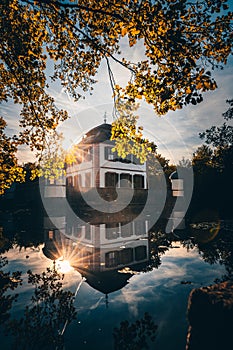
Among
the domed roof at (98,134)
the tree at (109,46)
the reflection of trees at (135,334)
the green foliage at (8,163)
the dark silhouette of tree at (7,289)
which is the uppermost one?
the domed roof at (98,134)

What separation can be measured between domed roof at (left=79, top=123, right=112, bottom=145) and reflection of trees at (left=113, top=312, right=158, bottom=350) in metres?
26.2

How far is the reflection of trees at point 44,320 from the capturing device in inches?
76.8

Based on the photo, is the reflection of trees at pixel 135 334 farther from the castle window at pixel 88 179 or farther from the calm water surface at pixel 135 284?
the castle window at pixel 88 179

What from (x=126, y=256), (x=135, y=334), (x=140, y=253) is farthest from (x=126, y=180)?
(x=135, y=334)

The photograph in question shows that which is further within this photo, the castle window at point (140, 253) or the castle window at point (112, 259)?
the castle window at point (140, 253)

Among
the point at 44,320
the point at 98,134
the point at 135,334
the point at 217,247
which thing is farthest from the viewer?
the point at 98,134

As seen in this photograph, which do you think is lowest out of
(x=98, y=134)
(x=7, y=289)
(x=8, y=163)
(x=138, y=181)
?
(x=7, y=289)

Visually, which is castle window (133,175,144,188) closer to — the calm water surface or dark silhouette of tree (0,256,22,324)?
the calm water surface

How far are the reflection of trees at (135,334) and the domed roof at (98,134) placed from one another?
26164 mm

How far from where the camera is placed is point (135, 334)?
6.68ft

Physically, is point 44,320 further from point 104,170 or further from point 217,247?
point 104,170

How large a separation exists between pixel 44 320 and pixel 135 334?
1098mm

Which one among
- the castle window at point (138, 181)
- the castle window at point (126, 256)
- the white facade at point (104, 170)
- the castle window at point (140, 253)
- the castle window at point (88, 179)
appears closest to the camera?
the castle window at point (126, 256)

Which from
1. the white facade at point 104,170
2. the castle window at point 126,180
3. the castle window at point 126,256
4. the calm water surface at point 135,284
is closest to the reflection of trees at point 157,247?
the calm water surface at point 135,284
